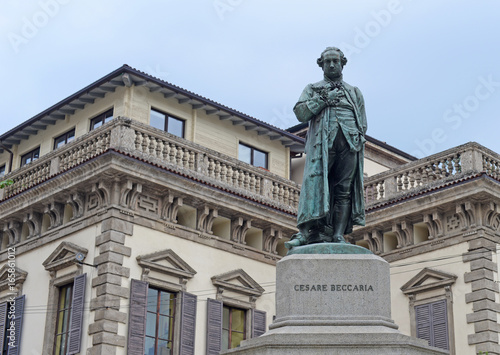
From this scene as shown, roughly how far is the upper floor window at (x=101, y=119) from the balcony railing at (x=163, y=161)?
287 cm

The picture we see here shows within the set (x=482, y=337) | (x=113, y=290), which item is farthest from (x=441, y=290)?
(x=113, y=290)

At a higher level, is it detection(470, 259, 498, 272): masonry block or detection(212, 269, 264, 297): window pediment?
detection(470, 259, 498, 272): masonry block

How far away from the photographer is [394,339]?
1188cm

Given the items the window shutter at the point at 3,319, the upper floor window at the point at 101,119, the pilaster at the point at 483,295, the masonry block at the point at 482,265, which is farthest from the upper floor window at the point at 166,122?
the masonry block at the point at 482,265

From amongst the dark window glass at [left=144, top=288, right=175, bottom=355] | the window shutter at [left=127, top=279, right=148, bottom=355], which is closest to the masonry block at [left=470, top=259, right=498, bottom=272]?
the dark window glass at [left=144, top=288, right=175, bottom=355]

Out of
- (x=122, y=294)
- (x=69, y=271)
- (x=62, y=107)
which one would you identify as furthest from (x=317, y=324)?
(x=62, y=107)

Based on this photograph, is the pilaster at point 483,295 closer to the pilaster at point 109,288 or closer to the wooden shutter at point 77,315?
the pilaster at point 109,288

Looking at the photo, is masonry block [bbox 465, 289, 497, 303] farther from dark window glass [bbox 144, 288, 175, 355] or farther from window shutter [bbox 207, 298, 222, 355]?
dark window glass [bbox 144, 288, 175, 355]

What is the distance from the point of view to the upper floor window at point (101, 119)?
102ft

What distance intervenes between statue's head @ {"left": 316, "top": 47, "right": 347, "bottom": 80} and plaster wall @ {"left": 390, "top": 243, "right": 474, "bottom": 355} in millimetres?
14262

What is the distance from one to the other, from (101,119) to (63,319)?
7.67 metres

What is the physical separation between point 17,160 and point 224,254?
33.5 feet

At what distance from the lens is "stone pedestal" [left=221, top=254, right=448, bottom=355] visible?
11977 mm

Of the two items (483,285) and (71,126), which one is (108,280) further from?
(483,285)
